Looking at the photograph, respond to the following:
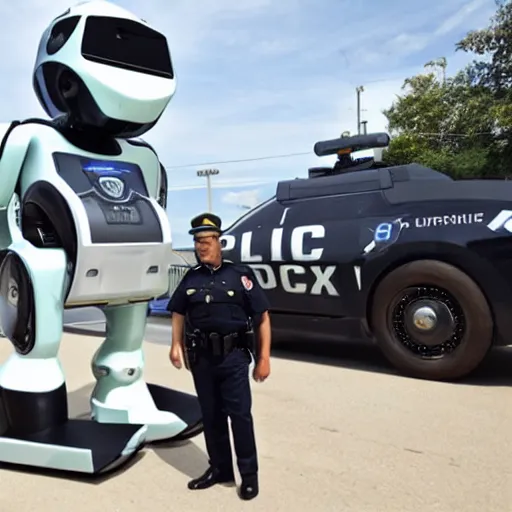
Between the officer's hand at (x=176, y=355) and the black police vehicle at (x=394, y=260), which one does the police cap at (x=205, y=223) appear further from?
the black police vehicle at (x=394, y=260)

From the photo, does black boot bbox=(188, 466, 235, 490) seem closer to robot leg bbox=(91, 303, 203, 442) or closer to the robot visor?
robot leg bbox=(91, 303, 203, 442)

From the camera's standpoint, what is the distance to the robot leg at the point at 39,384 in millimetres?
3166

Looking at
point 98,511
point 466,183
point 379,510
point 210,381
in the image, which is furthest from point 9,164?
point 466,183

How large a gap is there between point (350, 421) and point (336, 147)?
3702mm

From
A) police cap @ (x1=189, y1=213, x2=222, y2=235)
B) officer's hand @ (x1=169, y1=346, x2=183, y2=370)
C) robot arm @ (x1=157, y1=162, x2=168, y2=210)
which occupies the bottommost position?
officer's hand @ (x1=169, y1=346, x2=183, y2=370)

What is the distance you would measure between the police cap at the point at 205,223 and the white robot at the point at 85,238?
55 cm

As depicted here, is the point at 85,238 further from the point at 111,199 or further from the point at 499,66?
the point at 499,66

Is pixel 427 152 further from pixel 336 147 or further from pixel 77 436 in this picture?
pixel 77 436

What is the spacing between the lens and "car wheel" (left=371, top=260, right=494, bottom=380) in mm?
4949

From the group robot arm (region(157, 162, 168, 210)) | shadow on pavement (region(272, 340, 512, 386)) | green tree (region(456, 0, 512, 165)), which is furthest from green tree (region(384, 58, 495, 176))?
robot arm (region(157, 162, 168, 210))

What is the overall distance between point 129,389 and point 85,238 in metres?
1.03

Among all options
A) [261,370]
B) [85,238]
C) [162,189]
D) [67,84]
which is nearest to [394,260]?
[162,189]

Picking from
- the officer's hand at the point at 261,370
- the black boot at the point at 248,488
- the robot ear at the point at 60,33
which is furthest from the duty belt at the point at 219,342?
the robot ear at the point at 60,33

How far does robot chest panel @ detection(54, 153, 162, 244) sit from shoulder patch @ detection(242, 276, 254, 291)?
0.80 meters
